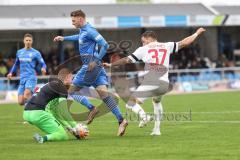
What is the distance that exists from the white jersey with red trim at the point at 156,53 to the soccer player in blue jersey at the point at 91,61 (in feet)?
2.40

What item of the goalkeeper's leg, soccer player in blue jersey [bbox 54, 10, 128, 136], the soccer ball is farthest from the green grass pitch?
soccer player in blue jersey [bbox 54, 10, 128, 136]

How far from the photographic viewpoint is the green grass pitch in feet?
38.6

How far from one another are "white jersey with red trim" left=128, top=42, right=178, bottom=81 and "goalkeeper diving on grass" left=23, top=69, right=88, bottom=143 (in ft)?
5.15

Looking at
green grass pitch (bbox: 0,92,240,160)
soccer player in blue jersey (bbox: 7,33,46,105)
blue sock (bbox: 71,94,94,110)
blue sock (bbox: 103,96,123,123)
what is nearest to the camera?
green grass pitch (bbox: 0,92,240,160)

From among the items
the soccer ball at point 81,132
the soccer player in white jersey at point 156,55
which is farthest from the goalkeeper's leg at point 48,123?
the soccer player in white jersey at point 156,55

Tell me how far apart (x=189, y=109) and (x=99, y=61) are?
27.6ft

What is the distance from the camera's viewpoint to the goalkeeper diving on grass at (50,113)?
1433cm

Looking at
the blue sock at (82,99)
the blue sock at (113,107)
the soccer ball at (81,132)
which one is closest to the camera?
the soccer ball at (81,132)

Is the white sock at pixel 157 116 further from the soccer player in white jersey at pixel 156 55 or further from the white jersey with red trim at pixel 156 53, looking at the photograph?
the white jersey with red trim at pixel 156 53

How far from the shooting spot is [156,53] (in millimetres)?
14930

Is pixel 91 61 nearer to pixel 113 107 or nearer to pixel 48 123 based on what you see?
pixel 113 107

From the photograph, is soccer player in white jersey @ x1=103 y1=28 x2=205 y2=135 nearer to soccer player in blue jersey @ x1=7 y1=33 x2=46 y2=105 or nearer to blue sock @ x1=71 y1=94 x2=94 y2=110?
blue sock @ x1=71 y1=94 x2=94 y2=110

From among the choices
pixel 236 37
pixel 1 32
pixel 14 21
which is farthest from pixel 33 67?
pixel 236 37

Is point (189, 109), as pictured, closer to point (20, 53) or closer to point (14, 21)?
point (20, 53)
